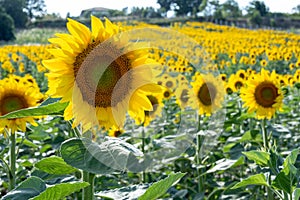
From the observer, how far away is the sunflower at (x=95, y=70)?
1290mm

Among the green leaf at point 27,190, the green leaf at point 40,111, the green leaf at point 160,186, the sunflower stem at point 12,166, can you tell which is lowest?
the sunflower stem at point 12,166

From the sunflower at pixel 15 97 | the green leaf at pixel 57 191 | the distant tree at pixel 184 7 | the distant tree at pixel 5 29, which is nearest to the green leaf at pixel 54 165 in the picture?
the green leaf at pixel 57 191

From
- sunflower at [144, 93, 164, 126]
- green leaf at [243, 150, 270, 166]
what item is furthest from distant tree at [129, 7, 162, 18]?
green leaf at [243, 150, 270, 166]

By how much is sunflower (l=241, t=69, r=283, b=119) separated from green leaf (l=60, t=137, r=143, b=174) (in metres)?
2.00

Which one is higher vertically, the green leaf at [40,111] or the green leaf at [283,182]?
the green leaf at [40,111]

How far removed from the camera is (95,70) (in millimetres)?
1290

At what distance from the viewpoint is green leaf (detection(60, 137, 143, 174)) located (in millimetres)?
1103

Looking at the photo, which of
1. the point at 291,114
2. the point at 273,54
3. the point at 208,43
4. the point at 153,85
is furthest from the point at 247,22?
the point at 153,85

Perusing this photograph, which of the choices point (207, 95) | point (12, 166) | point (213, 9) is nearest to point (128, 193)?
point (12, 166)

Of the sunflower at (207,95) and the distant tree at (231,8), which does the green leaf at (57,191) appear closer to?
the sunflower at (207,95)

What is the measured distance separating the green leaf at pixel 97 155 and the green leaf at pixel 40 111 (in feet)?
0.34

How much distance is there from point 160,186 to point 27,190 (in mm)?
304

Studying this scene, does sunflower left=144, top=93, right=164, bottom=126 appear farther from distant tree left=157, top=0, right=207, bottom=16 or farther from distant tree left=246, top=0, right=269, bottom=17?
distant tree left=246, top=0, right=269, bottom=17

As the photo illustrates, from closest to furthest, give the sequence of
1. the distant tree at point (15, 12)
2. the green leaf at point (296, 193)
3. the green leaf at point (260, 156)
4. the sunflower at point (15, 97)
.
Result: the green leaf at point (296, 193) → the green leaf at point (260, 156) → the sunflower at point (15, 97) → the distant tree at point (15, 12)
